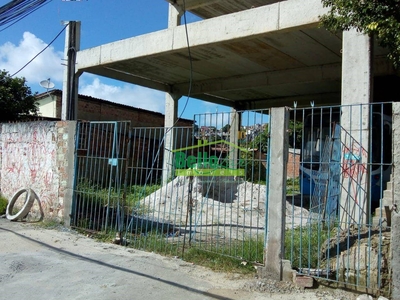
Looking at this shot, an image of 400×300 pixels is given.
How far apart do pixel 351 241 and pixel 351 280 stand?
22.3 inches

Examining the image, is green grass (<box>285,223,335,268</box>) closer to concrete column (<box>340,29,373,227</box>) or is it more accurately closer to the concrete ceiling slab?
concrete column (<box>340,29,373,227</box>)

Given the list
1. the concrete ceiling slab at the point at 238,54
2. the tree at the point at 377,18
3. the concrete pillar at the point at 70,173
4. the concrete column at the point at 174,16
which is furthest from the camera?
the concrete column at the point at 174,16

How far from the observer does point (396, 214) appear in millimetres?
3984

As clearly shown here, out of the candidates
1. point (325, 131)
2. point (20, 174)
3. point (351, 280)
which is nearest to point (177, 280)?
point (351, 280)

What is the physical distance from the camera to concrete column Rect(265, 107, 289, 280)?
4738mm

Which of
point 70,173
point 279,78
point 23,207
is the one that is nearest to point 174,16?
point 279,78

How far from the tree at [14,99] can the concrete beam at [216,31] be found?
252 centimetres

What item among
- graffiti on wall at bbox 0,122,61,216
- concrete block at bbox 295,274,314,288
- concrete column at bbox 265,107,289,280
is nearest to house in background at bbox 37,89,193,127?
graffiti on wall at bbox 0,122,61,216

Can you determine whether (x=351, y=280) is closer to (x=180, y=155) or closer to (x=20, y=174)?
(x=180, y=155)

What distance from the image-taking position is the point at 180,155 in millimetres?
6262

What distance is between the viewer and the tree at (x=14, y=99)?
41.6 feet

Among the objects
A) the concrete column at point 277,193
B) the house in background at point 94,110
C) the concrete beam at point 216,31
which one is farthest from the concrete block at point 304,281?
the house in background at point 94,110

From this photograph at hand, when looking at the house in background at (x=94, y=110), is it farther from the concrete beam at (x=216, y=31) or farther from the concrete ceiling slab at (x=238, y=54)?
the concrete beam at (x=216, y=31)

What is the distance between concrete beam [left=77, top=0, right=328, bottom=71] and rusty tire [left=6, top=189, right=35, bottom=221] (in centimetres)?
492
